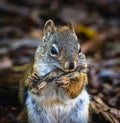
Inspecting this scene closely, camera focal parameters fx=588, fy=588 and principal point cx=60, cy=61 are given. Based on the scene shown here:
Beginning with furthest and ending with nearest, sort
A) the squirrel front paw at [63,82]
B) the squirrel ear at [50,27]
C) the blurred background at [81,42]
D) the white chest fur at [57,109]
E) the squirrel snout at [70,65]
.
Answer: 1. the blurred background at [81,42]
2. the squirrel ear at [50,27]
3. the white chest fur at [57,109]
4. the squirrel front paw at [63,82]
5. the squirrel snout at [70,65]

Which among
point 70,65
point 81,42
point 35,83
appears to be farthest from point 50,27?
point 81,42

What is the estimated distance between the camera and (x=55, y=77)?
5.50 m

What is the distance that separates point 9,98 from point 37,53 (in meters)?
1.11

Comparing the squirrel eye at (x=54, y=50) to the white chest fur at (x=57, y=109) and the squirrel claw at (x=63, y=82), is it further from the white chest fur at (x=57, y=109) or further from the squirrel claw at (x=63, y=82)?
the white chest fur at (x=57, y=109)

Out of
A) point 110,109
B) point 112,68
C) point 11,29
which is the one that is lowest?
point 110,109

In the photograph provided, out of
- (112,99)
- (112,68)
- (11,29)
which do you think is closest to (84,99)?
(112,99)

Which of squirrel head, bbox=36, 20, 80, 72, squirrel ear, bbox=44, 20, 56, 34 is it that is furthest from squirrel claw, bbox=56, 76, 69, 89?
squirrel ear, bbox=44, 20, 56, 34

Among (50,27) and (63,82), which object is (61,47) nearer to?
(63,82)

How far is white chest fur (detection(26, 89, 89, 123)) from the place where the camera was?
5664 mm

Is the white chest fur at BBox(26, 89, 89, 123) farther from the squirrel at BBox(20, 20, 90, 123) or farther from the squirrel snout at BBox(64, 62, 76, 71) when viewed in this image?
the squirrel snout at BBox(64, 62, 76, 71)

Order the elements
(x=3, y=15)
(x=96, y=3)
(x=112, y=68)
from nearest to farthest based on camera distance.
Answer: (x=112, y=68) → (x=3, y=15) → (x=96, y=3)

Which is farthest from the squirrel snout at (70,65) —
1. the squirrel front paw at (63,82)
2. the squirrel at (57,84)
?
the squirrel front paw at (63,82)

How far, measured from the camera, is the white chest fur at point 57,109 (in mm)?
5664

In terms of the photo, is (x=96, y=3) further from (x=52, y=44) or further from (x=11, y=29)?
(x=52, y=44)
